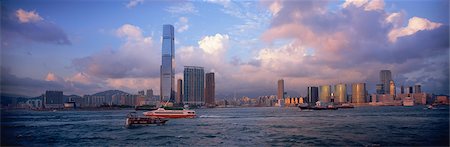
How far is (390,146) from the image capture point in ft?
81.7

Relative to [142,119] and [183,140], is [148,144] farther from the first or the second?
[142,119]

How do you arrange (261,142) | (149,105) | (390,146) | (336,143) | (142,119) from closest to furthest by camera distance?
(390,146) → (336,143) → (261,142) → (142,119) → (149,105)

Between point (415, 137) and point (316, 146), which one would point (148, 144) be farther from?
point (415, 137)

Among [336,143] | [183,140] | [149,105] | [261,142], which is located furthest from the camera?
[149,105]

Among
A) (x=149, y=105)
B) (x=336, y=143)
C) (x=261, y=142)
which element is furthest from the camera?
(x=149, y=105)

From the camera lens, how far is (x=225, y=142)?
29109 mm

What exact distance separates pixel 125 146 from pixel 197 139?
21.5 feet

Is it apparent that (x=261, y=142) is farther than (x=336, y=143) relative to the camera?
Yes

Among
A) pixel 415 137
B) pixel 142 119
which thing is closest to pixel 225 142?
pixel 415 137

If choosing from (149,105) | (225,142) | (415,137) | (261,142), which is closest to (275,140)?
(261,142)

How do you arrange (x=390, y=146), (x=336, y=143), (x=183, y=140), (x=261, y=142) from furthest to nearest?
(x=183, y=140) → (x=261, y=142) → (x=336, y=143) → (x=390, y=146)

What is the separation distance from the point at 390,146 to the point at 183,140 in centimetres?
1576

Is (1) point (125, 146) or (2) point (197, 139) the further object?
(2) point (197, 139)

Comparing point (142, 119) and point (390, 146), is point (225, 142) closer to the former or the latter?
point (390, 146)
